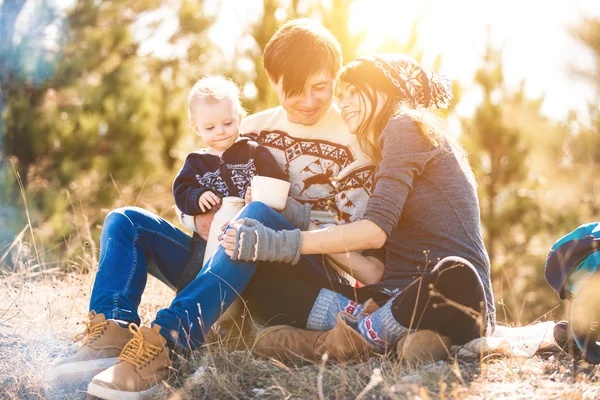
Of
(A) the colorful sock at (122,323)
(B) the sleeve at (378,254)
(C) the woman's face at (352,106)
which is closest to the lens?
(A) the colorful sock at (122,323)

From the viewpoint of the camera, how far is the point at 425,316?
5.97ft

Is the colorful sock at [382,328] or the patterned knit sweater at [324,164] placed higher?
the patterned knit sweater at [324,164]

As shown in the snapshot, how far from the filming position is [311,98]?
2525mm

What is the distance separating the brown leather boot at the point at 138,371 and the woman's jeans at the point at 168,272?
54 millimetres

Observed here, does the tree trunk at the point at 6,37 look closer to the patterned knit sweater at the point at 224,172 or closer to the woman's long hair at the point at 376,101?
the patterned knit sweater at the point at 224,172

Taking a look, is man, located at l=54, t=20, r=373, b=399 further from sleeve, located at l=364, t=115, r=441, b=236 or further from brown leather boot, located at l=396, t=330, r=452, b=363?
brown leather boot, located at l=396, t=330, r=452, b=363

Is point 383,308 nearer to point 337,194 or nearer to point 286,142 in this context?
point 337,194

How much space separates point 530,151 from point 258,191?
6.21 m

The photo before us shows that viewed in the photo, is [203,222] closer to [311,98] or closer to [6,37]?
[311,98]

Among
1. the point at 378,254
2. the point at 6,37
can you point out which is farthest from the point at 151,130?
the point at 378,254

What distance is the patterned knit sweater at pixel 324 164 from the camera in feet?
8.00

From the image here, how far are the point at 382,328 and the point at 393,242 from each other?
359 millimetres

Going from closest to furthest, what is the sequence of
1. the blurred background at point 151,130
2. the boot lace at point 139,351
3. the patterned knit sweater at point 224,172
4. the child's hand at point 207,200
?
the boot lace at point 139,351 < the child's hand at point 207,200 < the patterned knit sweater at point 224,172 < the blurred background at point 151,130

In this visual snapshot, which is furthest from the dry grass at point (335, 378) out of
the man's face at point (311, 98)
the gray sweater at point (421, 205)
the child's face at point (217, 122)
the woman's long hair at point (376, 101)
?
the man's face at point (311, 98)
